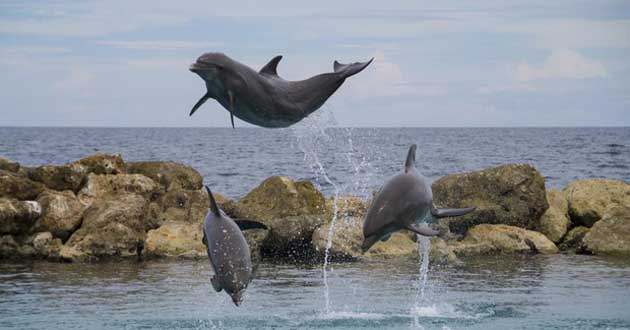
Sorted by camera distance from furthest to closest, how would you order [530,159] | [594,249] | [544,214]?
1. [530,159]
2. [544,214]
3. [594,249]

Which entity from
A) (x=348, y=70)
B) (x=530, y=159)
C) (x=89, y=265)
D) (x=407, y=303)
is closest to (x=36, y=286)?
(x=89, y=265)

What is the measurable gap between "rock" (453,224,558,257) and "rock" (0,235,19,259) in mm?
9077

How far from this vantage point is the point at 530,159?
2618 inches

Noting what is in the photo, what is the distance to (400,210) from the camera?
30.8ft

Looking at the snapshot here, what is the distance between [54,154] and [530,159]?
1315 inches

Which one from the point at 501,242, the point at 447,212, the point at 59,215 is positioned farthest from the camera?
the point at 501,242

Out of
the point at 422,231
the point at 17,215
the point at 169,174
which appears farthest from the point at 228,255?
the point at 169,174

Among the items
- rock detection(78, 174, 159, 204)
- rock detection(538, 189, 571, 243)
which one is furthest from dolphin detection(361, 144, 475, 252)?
rock detection(78, 174, 159, 204)

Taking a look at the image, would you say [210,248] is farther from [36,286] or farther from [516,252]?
[516,252]

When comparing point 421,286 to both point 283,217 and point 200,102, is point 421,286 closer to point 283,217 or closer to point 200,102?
point 283,217

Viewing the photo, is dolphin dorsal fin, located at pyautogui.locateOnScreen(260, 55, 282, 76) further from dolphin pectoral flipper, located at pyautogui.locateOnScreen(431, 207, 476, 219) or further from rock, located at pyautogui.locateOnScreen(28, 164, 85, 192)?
rock, located at pyautogui.locateOnScreen(28, 164, 85, 192)

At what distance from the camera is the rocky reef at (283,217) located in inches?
809

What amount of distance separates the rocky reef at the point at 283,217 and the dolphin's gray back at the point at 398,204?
31.4 feet

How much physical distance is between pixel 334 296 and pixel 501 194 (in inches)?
294
